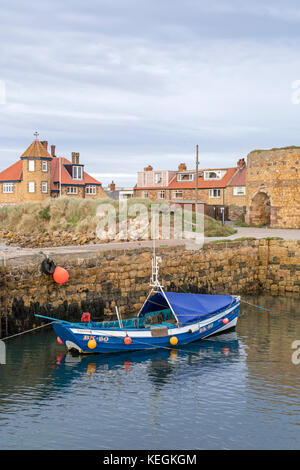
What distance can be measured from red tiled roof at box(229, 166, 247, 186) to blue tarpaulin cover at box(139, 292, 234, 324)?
41.7 m

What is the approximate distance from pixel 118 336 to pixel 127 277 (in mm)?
7172

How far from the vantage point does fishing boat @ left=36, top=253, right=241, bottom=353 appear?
16.7 meters

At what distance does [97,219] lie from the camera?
1518 inches

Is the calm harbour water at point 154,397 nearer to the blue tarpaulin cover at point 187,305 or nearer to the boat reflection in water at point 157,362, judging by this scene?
the boat reflection in water at point 157,362

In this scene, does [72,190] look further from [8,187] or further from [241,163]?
[241,163]

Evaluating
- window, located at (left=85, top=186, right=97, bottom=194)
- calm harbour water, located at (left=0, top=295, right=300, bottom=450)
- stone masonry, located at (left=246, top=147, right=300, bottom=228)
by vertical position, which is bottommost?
calm harbour water, located at (left=0, top=295, right=300, bottom=450)

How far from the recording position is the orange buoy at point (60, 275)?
19.9 metres

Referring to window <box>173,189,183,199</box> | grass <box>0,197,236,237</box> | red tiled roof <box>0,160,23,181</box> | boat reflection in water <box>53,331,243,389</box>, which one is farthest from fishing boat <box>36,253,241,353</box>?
red tiled roof <box>0,160,23,181</box>

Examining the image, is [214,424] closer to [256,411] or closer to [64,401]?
[256,411]

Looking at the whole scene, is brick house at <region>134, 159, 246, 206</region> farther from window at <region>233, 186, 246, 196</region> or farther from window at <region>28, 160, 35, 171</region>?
window at <region>28, 160, 35, 171</region>
